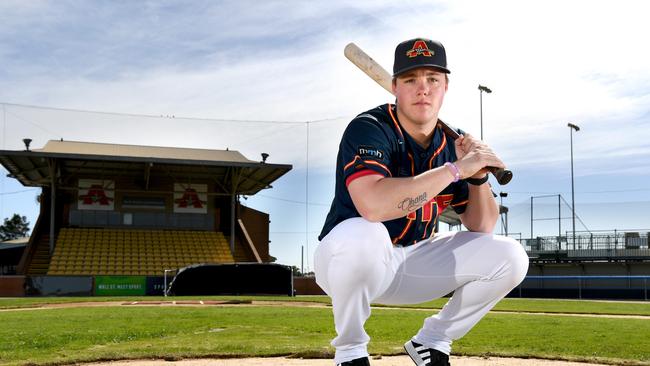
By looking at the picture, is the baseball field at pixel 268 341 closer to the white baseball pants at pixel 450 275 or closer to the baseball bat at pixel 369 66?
the white baseball pants at pixel 450 275

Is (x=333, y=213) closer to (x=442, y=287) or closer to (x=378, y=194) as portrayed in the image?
(x=378, y=194)

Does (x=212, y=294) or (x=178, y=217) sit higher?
(x=178, y=217)

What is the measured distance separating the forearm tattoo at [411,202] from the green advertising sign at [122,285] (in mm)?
25798

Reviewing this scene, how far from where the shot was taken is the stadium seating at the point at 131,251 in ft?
97.6

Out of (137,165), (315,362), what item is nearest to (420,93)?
(315,362)

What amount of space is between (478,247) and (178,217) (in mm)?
31603

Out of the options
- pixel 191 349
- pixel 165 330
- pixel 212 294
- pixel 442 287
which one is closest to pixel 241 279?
pixel 212 294

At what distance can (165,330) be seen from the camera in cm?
886

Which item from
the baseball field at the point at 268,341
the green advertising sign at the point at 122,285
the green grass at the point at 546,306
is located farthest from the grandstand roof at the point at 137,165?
the baseball field at the point at 268,341

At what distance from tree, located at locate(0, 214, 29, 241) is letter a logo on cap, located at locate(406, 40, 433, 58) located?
95.0 m

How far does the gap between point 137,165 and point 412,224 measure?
30418 mm

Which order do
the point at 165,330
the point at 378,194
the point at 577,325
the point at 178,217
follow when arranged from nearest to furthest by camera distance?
the point at 378,194, the point at 165,330, the point at 577,325, the point at 178,217

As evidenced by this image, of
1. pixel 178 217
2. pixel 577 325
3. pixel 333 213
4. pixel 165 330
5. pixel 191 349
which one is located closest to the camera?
pixel 333 213

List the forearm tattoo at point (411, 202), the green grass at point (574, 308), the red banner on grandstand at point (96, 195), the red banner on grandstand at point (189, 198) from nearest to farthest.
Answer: the forearm tattoo at point (411, 202), the green grass at point (574, 308), the red banner on grandstand at point (96, 195), the red banner on grandstand at point (189, 198)
